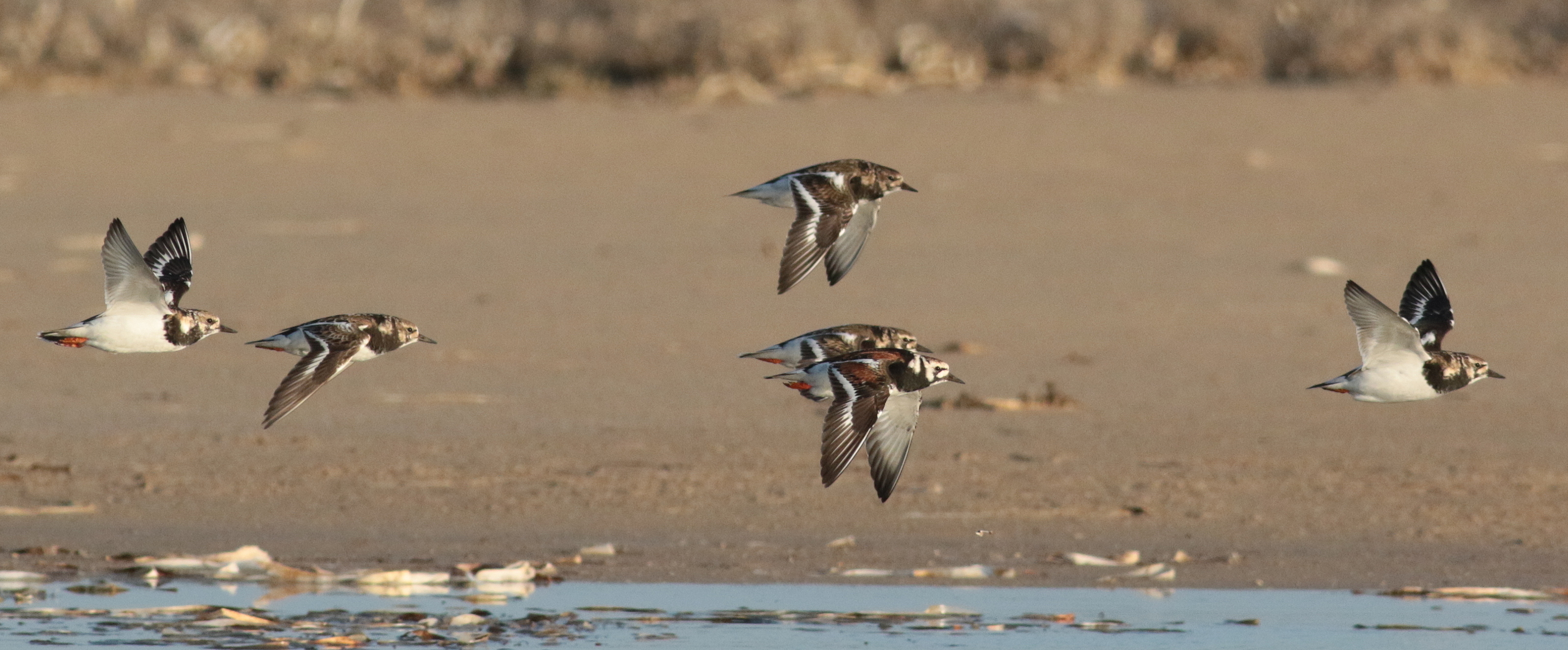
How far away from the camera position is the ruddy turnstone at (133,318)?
339 inches

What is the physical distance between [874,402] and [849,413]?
0.49 feet

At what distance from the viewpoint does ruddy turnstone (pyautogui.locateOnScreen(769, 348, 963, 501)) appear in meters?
8.48

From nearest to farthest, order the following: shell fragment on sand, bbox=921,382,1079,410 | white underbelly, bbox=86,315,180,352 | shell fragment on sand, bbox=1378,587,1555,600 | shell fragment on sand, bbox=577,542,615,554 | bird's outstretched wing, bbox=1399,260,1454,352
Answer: white underbelly, bbox=86,315,180,352 → bird's outstretched wing, bbox=1399,260,1454,352 → shell fragment on sand, bbox=1378,587,1555,600 → shell fragment on sand, bbox=577,542,615,554 → shell fragment on sand, bbox=921,382,1079,410

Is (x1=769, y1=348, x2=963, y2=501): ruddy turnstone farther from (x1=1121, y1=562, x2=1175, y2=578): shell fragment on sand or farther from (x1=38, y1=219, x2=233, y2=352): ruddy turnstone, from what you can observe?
(x1=38, y1=219, x2=233, y2=352): ruddy turnstone

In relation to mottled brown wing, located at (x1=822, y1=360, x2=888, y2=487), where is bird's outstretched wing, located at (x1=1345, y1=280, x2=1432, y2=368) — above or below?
above

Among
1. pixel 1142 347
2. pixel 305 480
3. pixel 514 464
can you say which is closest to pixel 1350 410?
pixel 1142 347

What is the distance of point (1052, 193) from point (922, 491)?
739 cm

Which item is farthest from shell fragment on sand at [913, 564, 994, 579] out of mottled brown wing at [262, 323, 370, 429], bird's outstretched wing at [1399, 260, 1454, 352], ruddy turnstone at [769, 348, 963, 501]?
mottled brown wing at [262, 323, 370, 429]

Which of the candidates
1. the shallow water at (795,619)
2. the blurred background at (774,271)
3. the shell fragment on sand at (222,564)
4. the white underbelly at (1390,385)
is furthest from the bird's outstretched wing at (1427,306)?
the shell fragment on sand at (222,564)

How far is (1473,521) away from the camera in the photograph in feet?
37.7

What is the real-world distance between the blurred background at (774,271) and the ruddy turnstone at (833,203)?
5.47 ft

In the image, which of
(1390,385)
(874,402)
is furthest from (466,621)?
(1390,385)

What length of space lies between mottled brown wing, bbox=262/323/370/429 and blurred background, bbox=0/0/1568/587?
7.63 feet

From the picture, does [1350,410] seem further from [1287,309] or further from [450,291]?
[450,291]
